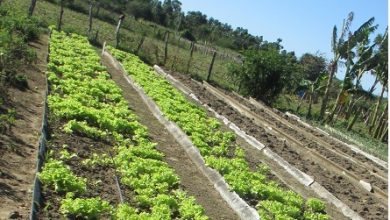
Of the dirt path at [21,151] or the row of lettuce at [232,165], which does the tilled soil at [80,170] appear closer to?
the dirt path at [21,151]

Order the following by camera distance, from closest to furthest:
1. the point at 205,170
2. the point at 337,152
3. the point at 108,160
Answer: the point at 108,160, the point at 205,170, the point at 337,152

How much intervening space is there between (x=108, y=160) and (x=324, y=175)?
20.1 feet

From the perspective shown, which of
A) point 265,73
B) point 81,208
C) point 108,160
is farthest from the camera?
point 265,73

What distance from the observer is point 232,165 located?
11164 mm

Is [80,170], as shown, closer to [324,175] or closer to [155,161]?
[155,161]

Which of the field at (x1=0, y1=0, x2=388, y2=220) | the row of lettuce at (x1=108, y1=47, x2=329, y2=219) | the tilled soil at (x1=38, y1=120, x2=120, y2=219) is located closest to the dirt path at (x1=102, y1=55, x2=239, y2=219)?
the field at (x1=0, y1=0, x2=388, y2=220)

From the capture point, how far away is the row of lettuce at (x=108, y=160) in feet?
24.7

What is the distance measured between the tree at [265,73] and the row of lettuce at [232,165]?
34.5ft

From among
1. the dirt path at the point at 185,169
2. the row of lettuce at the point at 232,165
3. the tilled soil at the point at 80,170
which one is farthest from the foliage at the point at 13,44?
the row of lettuce at the point at 232,165

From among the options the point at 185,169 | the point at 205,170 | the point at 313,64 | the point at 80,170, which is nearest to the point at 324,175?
the point at 205,170

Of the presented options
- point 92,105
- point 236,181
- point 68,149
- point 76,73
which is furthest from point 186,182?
point 76,73

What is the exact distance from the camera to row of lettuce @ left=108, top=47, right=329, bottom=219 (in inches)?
369

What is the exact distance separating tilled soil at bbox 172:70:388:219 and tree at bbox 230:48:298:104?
901 centimetres

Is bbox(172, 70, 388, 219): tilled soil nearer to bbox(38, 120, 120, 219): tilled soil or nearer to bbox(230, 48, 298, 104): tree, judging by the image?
bbox(38, 120, 120, 219): tilled soil
